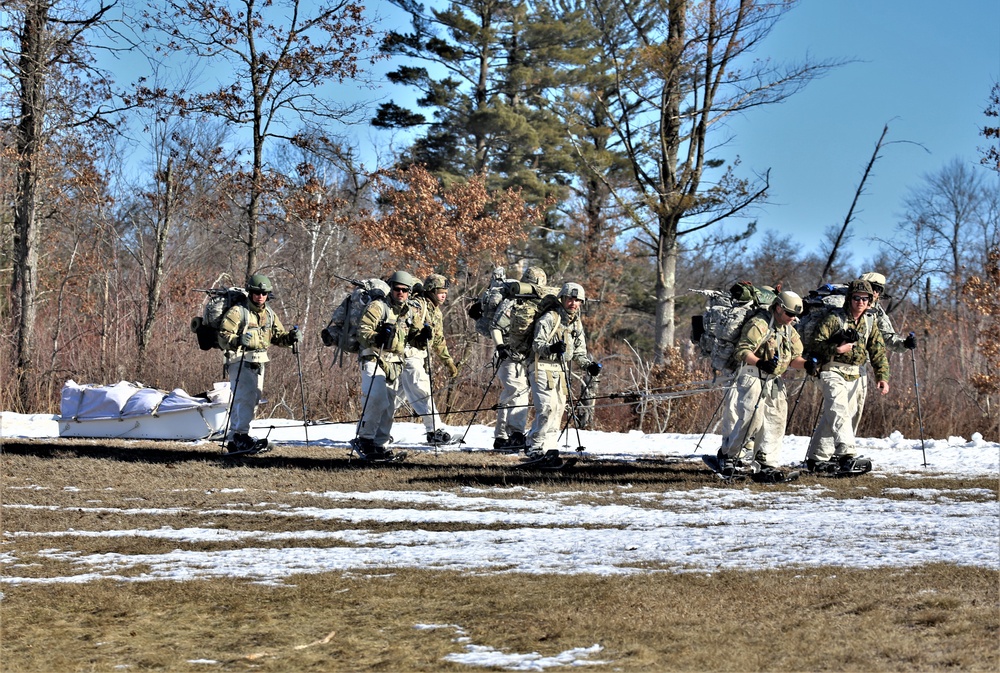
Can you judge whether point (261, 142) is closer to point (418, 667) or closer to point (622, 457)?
point (622, 457)

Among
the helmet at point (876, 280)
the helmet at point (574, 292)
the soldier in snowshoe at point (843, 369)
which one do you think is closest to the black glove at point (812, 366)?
the soldier in snowshoe at point (843, 369)

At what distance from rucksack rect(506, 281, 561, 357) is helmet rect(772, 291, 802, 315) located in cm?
362

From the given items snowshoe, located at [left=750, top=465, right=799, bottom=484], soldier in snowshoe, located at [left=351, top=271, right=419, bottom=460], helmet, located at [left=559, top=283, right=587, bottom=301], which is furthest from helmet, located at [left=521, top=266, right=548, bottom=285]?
snowshoe, located at [left=750, top=465, right=799, bottom=484]

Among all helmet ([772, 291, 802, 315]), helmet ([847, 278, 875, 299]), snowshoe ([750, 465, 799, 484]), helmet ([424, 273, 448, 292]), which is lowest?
snowshoe ([750, 465, 799, 484])

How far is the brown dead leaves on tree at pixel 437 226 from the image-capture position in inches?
1108

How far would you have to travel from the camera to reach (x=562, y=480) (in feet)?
43.2

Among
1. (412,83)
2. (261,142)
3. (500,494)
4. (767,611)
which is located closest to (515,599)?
(767,611)

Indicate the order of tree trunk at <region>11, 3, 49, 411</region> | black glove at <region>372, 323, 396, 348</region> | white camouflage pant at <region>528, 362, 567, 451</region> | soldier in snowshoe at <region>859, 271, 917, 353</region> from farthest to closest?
tree trunk at <region>11, 3, 49, 411</region>, black glove at <region>372, 323, 396, 348</region>, white camouflage pant at <region>528, 362, 567, 451</region>, soldier in snowshoe at <region>859, 271, 917, 353</region>

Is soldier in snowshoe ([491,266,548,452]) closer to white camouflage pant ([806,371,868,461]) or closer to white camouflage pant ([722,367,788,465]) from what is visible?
white camouflage pant ([722,367,788,465])

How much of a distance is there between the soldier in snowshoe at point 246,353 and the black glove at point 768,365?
6581 mm

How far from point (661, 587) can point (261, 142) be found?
17.5m

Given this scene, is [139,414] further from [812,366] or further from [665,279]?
[665,279]

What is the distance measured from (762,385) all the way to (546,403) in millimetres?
2812

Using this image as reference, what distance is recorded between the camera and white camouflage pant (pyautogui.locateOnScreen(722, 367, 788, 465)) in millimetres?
13148
